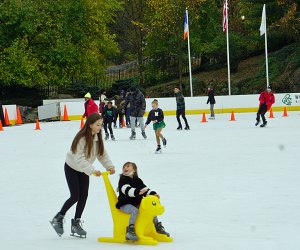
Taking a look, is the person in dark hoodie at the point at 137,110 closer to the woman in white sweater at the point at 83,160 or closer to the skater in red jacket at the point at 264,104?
the skater in red jacket at the point at 264,104

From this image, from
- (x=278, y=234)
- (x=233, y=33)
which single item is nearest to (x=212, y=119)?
(x=233, y=33)

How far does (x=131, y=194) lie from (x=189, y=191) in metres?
4.16

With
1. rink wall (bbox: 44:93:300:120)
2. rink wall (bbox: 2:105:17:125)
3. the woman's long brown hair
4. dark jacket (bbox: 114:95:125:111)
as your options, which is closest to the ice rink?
the woman's long brown hair

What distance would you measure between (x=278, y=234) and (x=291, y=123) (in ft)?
67.1

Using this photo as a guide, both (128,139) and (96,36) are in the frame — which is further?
(96,36)

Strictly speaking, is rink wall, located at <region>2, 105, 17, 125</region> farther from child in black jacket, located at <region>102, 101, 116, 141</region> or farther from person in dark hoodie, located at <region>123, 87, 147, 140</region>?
person in dark hoodie, located at <region>123, 87, 147, 140</region>

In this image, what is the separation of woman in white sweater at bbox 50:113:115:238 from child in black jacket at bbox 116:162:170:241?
0.82 ft

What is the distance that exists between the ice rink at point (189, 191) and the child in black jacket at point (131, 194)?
22 cm

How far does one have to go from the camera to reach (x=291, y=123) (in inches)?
1113

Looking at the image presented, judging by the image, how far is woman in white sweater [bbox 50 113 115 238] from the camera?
788 centimetres

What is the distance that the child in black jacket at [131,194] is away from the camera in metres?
7.74

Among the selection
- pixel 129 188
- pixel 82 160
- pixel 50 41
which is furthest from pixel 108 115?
pixel 50 41

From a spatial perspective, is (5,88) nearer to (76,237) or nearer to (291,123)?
(291,123)

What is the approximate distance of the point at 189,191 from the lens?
11.8 meters
